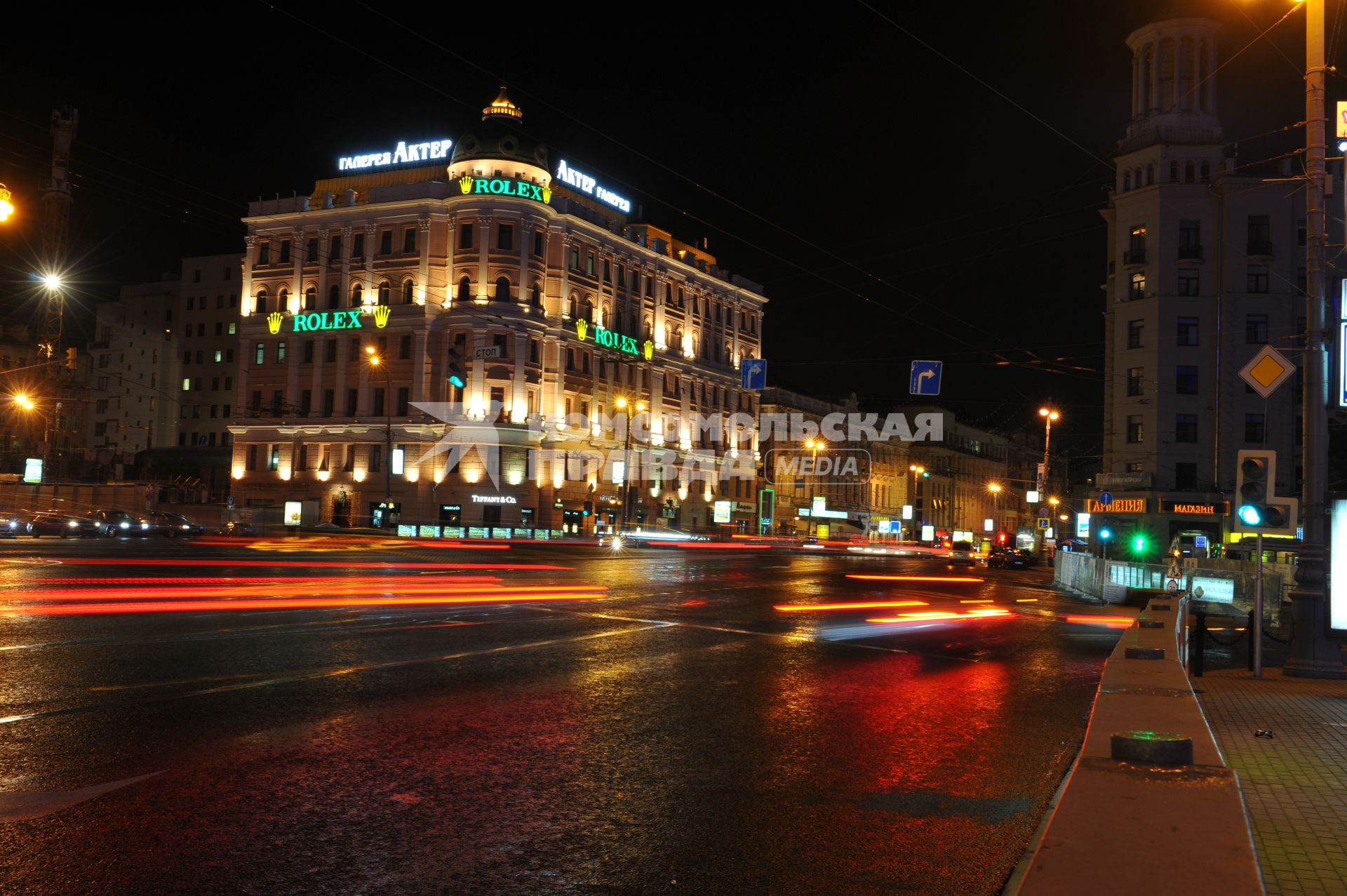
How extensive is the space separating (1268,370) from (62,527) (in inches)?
1773

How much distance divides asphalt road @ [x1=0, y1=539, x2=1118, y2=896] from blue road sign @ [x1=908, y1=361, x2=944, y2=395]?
1511 centimetres

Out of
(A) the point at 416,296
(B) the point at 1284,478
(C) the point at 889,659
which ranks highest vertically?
(A) the point at 416,296

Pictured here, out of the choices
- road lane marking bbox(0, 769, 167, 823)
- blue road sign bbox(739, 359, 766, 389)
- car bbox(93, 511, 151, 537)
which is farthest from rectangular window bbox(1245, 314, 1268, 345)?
road lane marking bbox(0, 769, 167, 823)

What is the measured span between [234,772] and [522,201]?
62915 mm

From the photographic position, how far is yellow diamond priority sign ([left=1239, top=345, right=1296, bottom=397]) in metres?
12.9

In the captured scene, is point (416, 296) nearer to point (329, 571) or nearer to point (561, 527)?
point (561, 527)

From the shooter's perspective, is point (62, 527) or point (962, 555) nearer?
point (62, 527)

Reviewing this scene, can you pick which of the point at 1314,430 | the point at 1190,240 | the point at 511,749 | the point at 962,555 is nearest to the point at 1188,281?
the point at 1190,240

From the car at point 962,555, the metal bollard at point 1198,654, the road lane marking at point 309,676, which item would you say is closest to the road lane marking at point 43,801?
the road lane marking at point 309,676

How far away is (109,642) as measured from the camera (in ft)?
40.5

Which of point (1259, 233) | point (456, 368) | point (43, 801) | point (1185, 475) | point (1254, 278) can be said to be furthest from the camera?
point (1185, 475)

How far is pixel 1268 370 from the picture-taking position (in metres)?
13.0

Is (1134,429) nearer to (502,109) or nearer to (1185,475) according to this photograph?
(1185,475)


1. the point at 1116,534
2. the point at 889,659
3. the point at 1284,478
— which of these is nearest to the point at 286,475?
the point at 1116,534
